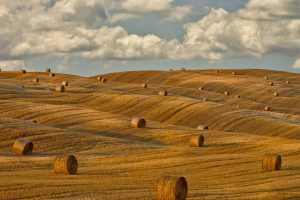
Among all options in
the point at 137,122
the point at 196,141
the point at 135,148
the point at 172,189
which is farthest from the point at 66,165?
the point at 137,122

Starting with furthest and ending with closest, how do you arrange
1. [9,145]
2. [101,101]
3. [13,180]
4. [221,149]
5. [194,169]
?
[101,101] → [221,149] → [9,145] → [194,169] → [13,180]

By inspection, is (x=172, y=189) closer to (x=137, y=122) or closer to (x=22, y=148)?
(x=22, y=148)

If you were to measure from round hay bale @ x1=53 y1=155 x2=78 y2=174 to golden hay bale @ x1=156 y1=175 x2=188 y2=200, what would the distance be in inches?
225

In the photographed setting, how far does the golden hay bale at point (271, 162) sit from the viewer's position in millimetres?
22837

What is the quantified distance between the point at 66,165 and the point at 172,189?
6.13 metres

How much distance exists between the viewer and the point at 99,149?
2944 centimetres

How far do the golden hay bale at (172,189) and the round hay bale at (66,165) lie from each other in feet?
18.7

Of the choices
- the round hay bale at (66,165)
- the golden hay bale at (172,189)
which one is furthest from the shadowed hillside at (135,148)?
the golden hay bale at (172,189)

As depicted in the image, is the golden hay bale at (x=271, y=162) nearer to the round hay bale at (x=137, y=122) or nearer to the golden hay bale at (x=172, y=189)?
the golden hay bale at (x=172, y=189)

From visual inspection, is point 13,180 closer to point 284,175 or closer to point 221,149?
point 284,175

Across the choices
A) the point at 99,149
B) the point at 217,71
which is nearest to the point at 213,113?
the point at 99,149

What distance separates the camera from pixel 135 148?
98.5ft

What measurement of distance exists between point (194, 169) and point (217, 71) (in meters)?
86.2

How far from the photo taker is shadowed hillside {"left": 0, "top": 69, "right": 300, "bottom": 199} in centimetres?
1836
